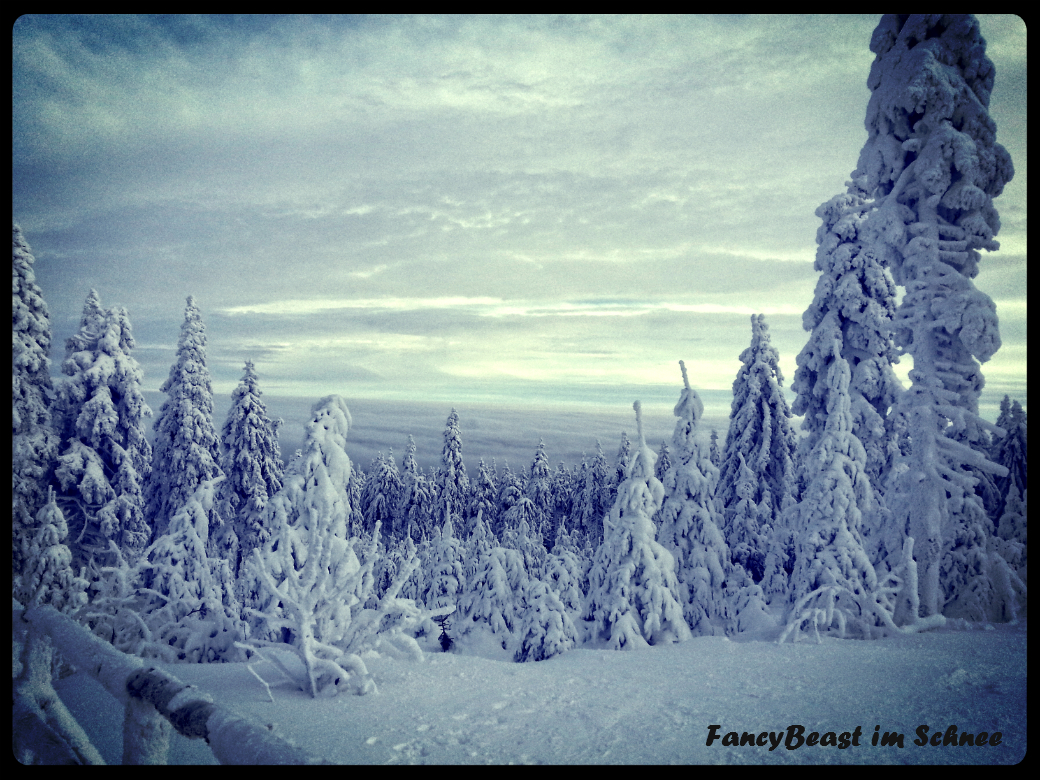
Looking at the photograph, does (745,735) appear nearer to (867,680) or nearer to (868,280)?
(867,680)

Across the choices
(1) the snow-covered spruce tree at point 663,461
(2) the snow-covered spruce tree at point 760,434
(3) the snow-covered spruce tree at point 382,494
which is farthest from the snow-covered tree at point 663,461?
(3) the snow-covered spruce tree at point 382,494

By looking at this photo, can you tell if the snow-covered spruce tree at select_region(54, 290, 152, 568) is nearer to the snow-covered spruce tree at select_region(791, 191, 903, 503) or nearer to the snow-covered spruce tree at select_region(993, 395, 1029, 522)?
the snow-covered spruce tree at select_region(791, 191, 903, 503)

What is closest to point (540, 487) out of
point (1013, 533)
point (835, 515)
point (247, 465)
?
point (247, 465)

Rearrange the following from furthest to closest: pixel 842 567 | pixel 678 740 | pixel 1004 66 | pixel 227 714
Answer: pixel 842 567
pixel 1004 66
pixel 678 740
pixel 227 714

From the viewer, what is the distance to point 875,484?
1622cm

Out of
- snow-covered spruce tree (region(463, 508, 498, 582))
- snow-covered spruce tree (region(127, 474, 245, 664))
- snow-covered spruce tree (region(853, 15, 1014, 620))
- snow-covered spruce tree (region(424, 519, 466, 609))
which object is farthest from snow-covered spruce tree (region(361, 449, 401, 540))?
snow-covered spruce tree (region(853, 15, 1014, 620))

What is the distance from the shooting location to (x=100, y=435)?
49.3 ft

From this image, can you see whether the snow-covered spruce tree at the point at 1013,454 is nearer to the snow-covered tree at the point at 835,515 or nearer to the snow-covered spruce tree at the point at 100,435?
the snow-covered tree at the point at 835,515

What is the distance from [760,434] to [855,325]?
17.9 ft

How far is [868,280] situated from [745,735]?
14.2 m

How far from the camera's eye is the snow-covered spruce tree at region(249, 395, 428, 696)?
23.7ft

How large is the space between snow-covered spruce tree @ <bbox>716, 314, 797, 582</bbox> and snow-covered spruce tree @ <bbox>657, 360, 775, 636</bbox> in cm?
241
